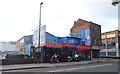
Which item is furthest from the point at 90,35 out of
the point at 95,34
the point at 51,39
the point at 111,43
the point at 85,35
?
the point at 111,43

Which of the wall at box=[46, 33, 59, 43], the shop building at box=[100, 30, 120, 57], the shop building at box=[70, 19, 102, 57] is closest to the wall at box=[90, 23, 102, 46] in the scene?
the shop building at box=[70, 19, 102, 57]

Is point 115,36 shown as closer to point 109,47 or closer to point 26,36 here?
point 109,47

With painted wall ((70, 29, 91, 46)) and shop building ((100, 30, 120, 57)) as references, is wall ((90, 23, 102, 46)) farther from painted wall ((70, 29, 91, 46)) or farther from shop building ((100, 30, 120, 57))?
shop building ((100, 30, 120, 57))

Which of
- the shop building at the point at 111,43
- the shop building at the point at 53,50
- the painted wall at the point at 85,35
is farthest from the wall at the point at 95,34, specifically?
the shop building at the point at 53,50

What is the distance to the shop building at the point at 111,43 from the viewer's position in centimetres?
5960

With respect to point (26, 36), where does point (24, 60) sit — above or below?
below

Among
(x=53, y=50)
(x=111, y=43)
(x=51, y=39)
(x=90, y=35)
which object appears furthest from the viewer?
(x=111, y=43)

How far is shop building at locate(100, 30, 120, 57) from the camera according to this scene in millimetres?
59597

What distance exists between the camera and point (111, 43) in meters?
62.5

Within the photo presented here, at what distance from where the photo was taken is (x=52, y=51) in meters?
26.4

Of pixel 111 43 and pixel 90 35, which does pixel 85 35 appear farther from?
pixel 111 43

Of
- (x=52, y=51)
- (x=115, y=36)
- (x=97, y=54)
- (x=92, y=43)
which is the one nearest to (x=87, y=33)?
(x=92, y=43)

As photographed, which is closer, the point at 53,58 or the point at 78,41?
the point at 53,58

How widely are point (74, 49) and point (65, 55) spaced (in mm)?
2380
